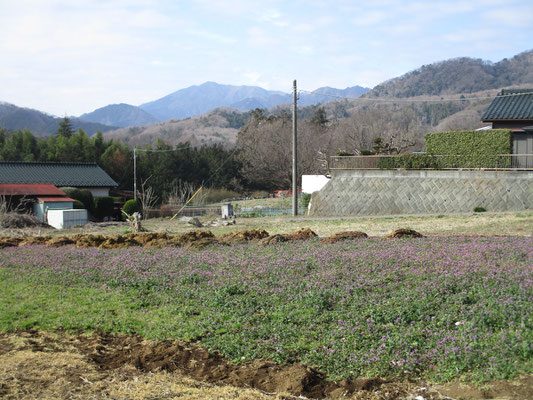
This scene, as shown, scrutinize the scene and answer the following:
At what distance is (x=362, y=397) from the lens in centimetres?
527

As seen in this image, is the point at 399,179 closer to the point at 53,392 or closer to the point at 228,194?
the point at 53,392

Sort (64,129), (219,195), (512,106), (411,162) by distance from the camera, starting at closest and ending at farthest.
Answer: (411,162)
(512,106)
(219,195)
(64,129)

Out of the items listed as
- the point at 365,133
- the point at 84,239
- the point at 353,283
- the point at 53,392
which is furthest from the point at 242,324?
the point at 365,133

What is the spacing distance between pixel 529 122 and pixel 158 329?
2482cm

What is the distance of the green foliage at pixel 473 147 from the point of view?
23922 mm

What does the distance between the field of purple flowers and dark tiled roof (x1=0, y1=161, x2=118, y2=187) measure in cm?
2787

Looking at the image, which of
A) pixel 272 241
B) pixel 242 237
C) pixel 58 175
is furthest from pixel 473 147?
pixel 58 175

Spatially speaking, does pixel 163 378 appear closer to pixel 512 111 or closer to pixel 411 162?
pixel 411 162

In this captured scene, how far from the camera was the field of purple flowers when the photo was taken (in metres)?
5.95

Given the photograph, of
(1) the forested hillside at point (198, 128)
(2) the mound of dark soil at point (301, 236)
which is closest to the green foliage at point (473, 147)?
(2) the mound of dark soil at point (301, 236)

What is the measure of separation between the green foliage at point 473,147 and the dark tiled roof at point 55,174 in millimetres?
26041

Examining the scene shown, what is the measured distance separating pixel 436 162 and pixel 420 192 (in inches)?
70.1

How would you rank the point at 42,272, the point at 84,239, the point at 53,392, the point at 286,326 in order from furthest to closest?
the point at 84,239 → the point at 42,272 → the point at 286,326 → the point at 53,392

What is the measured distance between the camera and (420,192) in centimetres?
2505
